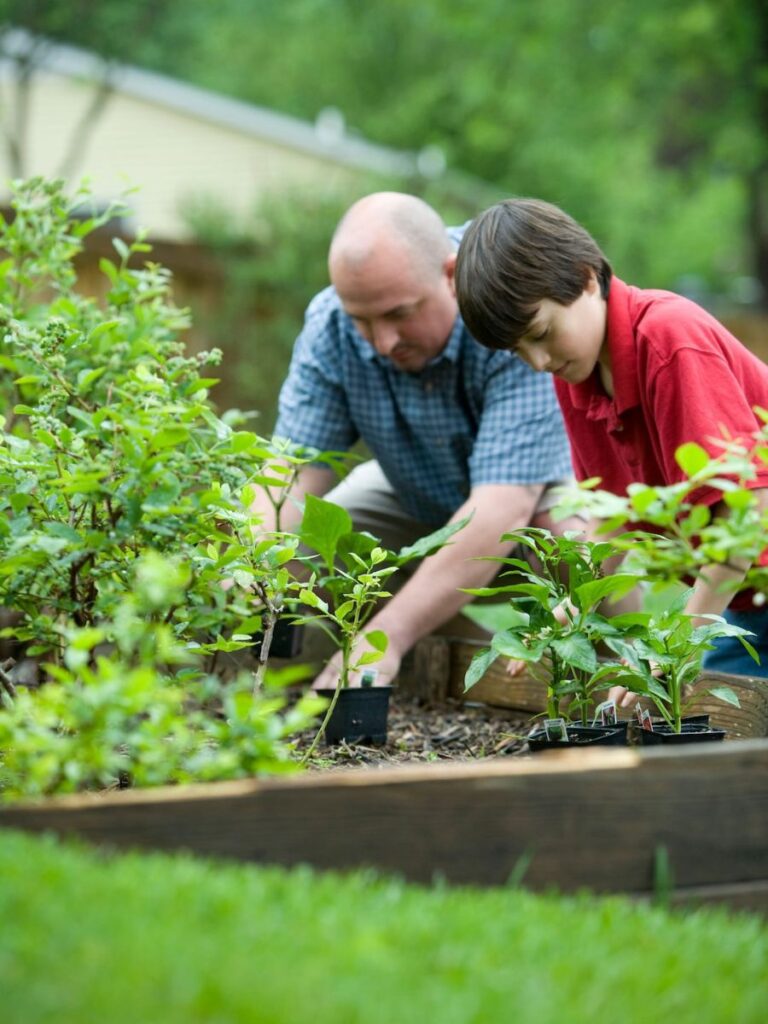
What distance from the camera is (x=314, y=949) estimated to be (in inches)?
65.0

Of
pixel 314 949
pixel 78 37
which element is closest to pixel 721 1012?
pixel 314 949

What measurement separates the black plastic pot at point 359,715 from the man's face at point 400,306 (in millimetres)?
1275

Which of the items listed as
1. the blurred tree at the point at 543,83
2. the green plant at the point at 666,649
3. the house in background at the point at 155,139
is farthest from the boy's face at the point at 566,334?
the house in background at the point at 155,139

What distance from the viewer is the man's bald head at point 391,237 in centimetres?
417

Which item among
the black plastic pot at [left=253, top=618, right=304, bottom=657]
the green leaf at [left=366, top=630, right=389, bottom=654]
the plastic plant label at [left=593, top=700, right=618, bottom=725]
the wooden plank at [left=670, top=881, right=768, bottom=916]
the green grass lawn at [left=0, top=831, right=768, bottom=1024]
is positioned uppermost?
the green leaf at [left=366, top=630, right=389, bottom=654]

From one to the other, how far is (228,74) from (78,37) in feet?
51.0

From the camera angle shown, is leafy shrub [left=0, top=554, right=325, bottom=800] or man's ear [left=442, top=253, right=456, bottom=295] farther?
man's ear [left=442, top=253, right=456, bottom=295]

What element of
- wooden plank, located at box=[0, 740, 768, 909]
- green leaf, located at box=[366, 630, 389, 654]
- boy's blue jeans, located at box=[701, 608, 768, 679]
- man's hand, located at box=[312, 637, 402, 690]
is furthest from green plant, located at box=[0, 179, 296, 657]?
boy's blue jeans, located at box=[701, 608, 768, 679]

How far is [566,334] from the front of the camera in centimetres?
329

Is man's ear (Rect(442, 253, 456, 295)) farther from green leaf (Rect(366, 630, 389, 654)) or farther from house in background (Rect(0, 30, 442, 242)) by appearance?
house in background (Rect(0, 30, 442, 242))

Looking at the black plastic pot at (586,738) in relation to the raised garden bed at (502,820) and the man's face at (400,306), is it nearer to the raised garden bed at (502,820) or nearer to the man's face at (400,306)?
the raised garden bed at (502,820)

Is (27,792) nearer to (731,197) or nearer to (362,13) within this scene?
(362,13)

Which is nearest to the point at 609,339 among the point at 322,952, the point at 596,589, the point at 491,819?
the point at 596,589

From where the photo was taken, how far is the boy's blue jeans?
12.6 ft
